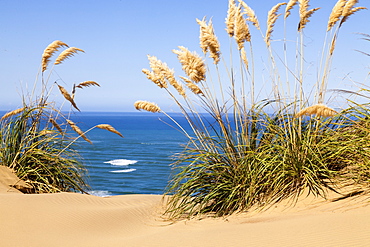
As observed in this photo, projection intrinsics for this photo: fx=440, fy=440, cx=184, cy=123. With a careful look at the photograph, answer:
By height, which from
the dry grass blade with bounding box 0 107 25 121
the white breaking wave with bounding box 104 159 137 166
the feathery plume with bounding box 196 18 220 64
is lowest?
the white breaking wave with bounding box 104 159 137 166

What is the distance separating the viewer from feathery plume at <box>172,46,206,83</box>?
4742 millimetres

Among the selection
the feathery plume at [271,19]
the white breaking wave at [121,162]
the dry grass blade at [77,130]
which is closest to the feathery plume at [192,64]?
the feathery plume at [271,19]

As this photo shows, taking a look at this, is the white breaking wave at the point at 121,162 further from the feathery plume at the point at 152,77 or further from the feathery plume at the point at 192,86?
the feathery plume at the point at 192,86

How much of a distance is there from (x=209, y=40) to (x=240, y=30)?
0.39 meters

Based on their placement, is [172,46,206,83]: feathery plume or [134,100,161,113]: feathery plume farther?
[134,100,161,113]: feathery plume

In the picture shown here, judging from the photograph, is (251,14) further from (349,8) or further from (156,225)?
(156,225)

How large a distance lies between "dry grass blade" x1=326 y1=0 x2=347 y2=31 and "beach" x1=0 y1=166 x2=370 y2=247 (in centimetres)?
208

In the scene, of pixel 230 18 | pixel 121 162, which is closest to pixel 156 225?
pixel 230 18

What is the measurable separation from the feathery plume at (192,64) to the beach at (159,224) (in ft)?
5.06

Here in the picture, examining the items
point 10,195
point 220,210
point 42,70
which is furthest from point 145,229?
point 42,70

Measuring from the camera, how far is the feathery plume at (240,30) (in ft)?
16.3

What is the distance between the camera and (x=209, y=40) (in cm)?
491

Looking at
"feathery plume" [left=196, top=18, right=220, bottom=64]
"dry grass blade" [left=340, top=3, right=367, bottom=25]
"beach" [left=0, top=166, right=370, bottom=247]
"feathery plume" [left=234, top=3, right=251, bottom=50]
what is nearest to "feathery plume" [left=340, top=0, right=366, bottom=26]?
"dry grass blade" [left=340, top=3, right=367, bottom=25]

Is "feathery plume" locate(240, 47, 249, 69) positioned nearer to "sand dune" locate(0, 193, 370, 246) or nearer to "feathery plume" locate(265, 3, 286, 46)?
"feathery plume" locate(265, 3, 286, 46)
